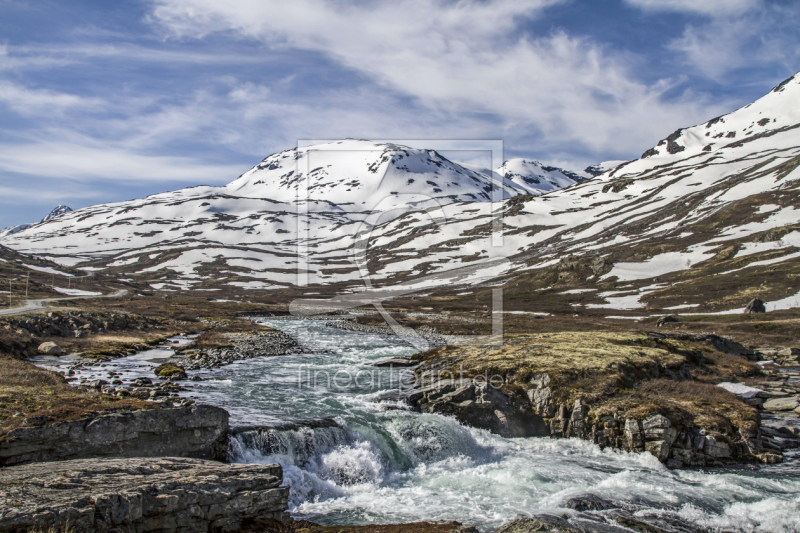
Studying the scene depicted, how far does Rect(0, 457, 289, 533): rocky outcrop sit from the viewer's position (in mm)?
11484

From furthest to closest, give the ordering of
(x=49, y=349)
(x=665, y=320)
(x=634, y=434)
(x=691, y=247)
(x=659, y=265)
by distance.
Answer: (x=691, y=247) → (x=659, y=265) → (x=665, y=320) → (x=49, y=349) → (x=634, y=434)

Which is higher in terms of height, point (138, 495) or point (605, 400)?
point (138, 495)

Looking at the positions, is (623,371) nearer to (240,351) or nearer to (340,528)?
(340,528)

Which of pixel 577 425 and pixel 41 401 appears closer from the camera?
pixel 41 401

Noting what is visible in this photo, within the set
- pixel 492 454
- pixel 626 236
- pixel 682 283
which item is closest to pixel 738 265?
pixel 682 283

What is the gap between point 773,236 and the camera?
111 m

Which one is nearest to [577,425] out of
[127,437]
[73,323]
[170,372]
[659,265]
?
[127,437]

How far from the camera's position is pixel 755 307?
256 ft

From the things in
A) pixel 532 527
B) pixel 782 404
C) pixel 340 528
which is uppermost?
pixel 532 527

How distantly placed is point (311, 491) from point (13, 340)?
109ft

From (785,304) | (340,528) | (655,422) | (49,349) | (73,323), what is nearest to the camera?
(340,528)

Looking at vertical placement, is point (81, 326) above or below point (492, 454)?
above

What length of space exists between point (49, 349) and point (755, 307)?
99829 mm

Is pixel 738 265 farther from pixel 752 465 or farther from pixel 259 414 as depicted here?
pixel 259 414
